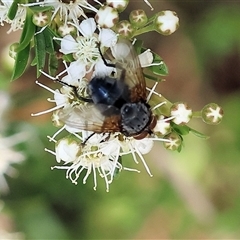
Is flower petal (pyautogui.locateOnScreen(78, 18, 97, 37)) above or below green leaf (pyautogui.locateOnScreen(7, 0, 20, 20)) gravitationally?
below

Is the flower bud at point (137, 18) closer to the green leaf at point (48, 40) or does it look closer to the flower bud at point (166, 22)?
the flower bud at point (166, 22)

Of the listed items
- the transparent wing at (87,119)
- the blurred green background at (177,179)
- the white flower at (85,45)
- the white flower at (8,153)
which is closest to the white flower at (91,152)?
the transparent wing at (87,119)

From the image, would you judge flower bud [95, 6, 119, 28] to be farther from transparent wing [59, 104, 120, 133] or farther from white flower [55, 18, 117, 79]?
transparent wing [59, 104, 120, 133]

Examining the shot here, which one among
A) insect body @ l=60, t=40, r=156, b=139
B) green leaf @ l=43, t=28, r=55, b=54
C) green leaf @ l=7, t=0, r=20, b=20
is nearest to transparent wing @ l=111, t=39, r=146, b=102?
insect body @ l=60, t=40, r=156, b=139

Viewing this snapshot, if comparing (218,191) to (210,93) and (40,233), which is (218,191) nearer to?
(210,93)

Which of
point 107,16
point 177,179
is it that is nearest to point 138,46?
point 107,16

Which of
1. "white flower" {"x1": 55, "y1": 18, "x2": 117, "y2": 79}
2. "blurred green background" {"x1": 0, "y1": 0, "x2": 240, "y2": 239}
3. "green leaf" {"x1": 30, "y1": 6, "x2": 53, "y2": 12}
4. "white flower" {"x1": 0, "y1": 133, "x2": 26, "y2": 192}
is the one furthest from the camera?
"blurred green background" {"x1": 0, "y1": 0, "x2": 240, "y2": 239}
